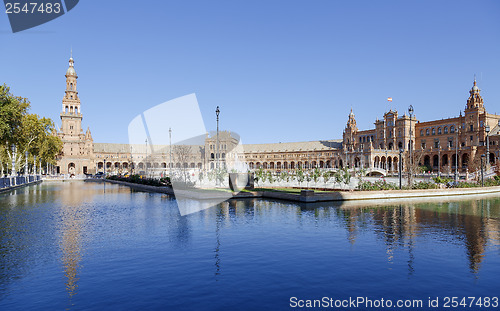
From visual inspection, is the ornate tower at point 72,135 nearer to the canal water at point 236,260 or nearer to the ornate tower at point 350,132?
the ornate tower at point 350,132

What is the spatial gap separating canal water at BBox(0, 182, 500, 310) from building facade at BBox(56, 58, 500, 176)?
180 feet

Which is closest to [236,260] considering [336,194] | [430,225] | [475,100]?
[430,225]

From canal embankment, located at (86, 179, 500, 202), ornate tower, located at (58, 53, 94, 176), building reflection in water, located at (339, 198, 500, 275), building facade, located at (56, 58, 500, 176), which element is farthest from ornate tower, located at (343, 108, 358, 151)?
building reflection in water, located at (339, 198, 500, 275)

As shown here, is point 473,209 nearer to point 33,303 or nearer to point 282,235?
point 282,235

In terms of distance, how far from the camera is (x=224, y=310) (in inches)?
335

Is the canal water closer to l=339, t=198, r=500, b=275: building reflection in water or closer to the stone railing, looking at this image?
l=339, t=198, r=500, b=275: building reflection in water

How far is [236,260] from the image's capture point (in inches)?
499

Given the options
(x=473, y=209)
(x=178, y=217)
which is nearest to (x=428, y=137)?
(x=473, y=209)

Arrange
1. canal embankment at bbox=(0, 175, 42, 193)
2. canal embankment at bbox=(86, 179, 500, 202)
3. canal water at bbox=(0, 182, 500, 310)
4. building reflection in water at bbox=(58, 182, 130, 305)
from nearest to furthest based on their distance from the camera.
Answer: canal water at bbox=(0, 182, 500, 310)
building reflection in water at bbox=(58, 182, 130, 305)
canal embankment at bbox=(86, 179, 500, 202)
canal embankment at bbox=(0, 175, 42, 193)

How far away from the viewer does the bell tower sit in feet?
436

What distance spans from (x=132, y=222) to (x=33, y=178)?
65.9 metres

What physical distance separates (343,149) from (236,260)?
12551cm

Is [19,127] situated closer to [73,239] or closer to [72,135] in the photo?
[73,239]

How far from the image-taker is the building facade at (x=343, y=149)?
312 ft
